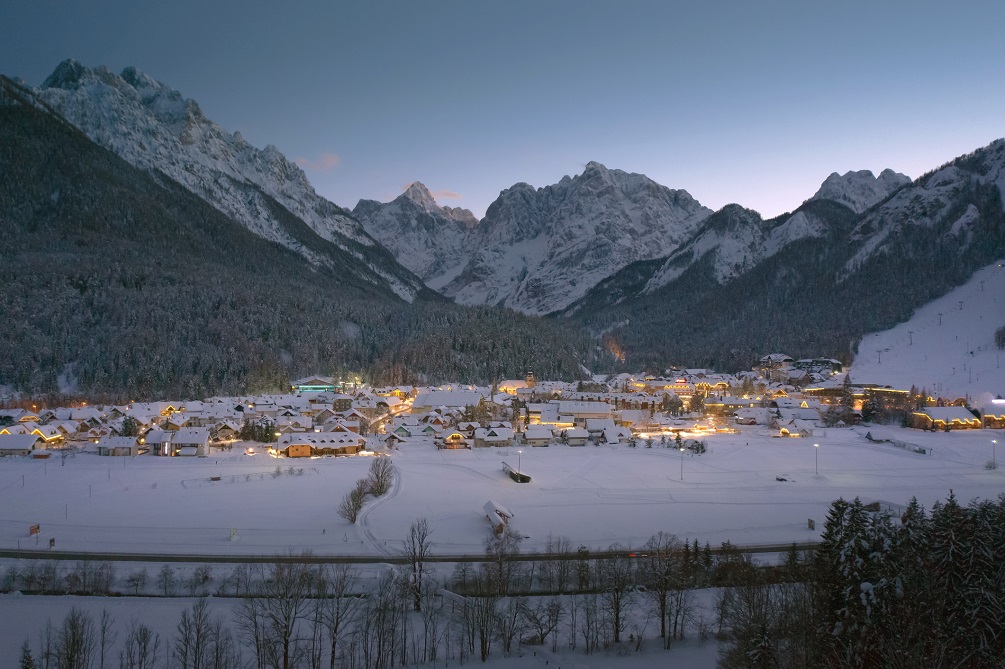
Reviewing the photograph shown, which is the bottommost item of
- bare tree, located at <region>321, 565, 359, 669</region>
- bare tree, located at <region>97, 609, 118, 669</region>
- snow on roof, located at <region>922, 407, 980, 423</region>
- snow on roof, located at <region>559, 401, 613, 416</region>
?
bare tree, located at <region>97, 609, 118, 669</region>

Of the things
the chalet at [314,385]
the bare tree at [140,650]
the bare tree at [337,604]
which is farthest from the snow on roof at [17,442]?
the chalet at [314,385]

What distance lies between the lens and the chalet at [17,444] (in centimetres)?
4653

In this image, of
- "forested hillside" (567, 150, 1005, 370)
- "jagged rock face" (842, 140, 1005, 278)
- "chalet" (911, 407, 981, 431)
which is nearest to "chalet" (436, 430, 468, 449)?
"chalet" (911, 407, 981, 431)

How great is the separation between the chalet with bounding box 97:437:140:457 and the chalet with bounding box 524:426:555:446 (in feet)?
102

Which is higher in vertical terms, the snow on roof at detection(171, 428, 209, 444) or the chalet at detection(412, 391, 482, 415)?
the chalet at detection(412, 391, 482, 415)

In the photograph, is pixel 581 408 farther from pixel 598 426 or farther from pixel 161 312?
pixel 161 312

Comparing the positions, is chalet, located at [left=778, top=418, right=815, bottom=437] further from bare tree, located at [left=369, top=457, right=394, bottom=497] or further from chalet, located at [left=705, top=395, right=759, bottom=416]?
bare tree, located at [left=369, top=457, right=394, bottom=497]

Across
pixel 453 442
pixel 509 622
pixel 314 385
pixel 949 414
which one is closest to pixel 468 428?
pixel 453 442

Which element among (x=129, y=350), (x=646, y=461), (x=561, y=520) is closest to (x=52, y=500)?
(x=561, y=520)

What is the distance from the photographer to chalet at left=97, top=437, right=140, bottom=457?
4695 centimetres

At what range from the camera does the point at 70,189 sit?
146500mm

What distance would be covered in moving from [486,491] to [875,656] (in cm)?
2446

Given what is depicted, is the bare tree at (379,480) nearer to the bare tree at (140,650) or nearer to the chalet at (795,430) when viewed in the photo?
the bare tree at (140,650)

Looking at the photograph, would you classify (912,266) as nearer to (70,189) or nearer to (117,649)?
(117,649)
